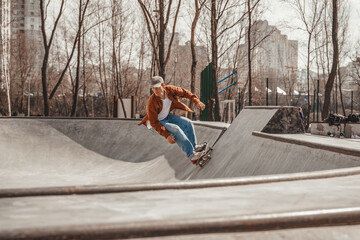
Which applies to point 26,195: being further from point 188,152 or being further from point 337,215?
point 188,152

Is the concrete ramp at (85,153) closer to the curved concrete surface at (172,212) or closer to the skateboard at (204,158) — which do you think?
the skateboard at (204,158)

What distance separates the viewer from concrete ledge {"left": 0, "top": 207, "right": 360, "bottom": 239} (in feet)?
4.44

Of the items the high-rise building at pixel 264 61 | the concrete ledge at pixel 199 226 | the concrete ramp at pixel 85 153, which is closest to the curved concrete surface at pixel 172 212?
the concrete ledge at pixel 199 226

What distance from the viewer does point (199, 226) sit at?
1.48 metres

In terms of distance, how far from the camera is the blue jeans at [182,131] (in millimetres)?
6238

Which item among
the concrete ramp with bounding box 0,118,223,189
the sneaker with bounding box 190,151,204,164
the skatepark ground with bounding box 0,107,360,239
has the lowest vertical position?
the concrete ramp with bounding box 0,118,223,189

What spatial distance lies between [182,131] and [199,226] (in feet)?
15.8

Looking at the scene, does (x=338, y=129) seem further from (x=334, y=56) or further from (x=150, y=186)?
(x=150, y=186)

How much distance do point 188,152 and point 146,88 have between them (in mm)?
47778

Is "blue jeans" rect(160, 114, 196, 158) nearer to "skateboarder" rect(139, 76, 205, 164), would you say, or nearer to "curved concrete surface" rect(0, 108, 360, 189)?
"skateboarder" rect(139, 76, 205, 164)

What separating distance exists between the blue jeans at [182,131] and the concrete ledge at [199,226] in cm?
462

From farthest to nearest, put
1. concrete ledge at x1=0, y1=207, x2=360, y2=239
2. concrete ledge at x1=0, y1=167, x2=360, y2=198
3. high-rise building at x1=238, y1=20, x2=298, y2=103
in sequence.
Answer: high-rise building at x1=238, y1=20, x2=298, y2=103 < concrete ledge at x1=0, y1=167, x2=360, y2=198 < concrete ledge at x1=0, y1=207, x2=360, y2=239

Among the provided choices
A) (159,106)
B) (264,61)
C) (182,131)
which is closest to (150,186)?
(182,131)

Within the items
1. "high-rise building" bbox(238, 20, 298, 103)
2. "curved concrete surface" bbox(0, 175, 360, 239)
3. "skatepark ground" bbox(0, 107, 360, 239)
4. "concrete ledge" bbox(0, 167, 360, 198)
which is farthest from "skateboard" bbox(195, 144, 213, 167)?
"high-rise building" bbox(238, 20, 298, 103)
